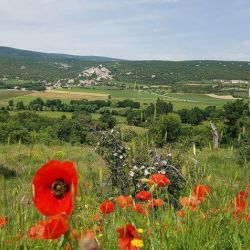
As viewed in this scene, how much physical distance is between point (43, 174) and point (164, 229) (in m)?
1.43

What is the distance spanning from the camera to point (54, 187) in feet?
4.90

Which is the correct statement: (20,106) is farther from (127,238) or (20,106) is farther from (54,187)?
(54,187)

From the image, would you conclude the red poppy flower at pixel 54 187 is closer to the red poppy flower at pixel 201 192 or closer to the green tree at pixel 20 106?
the red poppy flower at pixel 201 192

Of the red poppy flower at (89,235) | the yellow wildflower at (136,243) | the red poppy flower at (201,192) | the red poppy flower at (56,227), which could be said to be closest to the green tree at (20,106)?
the red poppy flower at (201,192)

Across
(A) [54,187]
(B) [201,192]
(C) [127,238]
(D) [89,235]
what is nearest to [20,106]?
(B) [201,192]

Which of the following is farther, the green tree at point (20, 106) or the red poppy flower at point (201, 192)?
the green tree at point (20, 106)

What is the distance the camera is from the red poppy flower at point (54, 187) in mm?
1389

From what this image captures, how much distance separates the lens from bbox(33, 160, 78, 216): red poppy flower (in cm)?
139

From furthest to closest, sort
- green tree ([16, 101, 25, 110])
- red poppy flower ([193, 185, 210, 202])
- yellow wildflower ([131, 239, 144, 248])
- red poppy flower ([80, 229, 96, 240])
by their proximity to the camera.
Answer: green tree ([16, 101, 25, 110]) < red poppy flower ([193, 185, 210, 202]) < yellow wildflower ([131, 239, 144, 248]) < red poppy flower ([80, 229, 96, 240])

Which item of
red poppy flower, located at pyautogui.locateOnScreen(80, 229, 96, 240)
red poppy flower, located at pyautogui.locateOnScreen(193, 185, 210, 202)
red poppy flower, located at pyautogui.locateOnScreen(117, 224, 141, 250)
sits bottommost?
red poppy flower, located at pyautogui.locateOnScreen(193, 185, 210, 202)

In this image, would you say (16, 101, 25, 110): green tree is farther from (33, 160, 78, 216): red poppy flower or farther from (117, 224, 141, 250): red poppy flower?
(33, 160, 78, 216): red poppy flower

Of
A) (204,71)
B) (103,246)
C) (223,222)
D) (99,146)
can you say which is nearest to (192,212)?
(223,222)

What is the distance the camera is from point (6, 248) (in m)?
2.36

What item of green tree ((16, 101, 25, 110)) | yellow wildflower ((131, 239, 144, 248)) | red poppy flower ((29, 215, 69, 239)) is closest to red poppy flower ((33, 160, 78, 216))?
red poppy flower ((29, 215, 69, 239))
